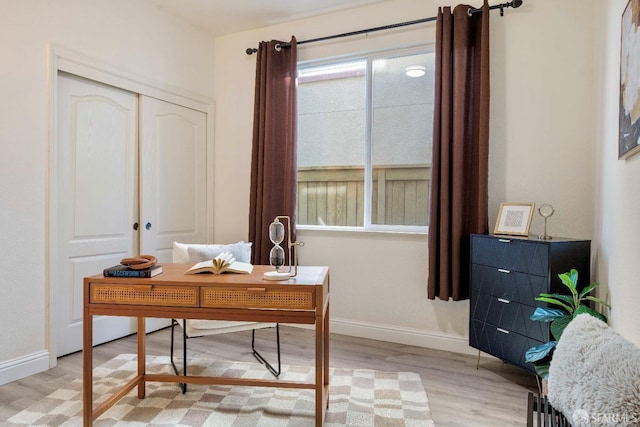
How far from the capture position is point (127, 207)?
318 cm

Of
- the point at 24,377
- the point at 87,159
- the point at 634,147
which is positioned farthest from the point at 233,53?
the point at 634,147

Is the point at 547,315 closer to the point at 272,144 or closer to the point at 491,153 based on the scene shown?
the point at 491,153

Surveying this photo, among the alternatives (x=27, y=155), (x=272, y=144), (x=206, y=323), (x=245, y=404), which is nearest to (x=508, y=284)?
(x=245, y=404)

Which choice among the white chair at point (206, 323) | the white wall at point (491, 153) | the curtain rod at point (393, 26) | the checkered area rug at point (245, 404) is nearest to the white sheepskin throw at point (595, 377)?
the checkered area rug at point (245, 404)

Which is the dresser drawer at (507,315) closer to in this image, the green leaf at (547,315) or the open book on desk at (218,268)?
the green leaf at (547,315)

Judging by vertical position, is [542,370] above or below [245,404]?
above

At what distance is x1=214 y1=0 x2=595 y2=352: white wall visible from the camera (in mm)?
2586

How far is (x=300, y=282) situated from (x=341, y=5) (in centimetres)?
253

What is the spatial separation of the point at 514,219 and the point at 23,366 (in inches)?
125

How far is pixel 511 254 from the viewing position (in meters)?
2.35

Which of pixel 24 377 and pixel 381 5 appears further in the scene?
pixel 381 5

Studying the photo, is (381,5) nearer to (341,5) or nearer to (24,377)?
(341,5)

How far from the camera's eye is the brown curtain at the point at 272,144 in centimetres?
337

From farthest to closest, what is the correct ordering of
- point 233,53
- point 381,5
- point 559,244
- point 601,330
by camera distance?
point 233,53 < point 381,5 < point 559,244 < point 601,330
